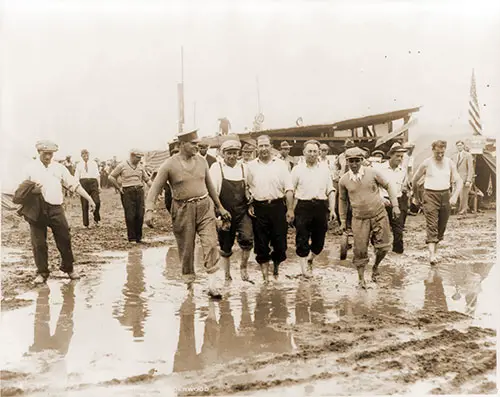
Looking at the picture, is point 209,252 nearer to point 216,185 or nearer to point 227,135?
point 216,185

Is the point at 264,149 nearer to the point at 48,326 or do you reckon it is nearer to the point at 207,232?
the point at 207,232

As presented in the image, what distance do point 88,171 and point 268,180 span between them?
170 inches

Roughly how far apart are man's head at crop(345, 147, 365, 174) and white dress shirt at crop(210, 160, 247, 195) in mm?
1183

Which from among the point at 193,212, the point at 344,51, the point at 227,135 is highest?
the point at 344,51

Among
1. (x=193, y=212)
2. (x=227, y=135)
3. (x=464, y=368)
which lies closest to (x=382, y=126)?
(x=227, y=135)

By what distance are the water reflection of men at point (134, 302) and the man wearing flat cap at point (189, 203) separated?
1.87 ft

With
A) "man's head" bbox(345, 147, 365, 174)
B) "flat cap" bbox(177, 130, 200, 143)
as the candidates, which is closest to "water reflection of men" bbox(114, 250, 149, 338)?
"flat cap" bbox(177, 130, 200, 143)

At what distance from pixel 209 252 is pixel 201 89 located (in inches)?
87.9

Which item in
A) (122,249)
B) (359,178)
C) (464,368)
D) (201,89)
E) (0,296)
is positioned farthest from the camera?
(122,249)

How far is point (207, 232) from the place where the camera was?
562 cm

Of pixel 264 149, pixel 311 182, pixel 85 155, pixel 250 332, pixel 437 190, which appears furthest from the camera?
→ pixel 85 155

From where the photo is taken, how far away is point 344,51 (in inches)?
248

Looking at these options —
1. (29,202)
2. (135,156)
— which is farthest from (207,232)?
(135,156)

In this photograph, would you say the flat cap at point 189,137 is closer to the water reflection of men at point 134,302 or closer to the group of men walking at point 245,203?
the group of men walking at point 245,203
